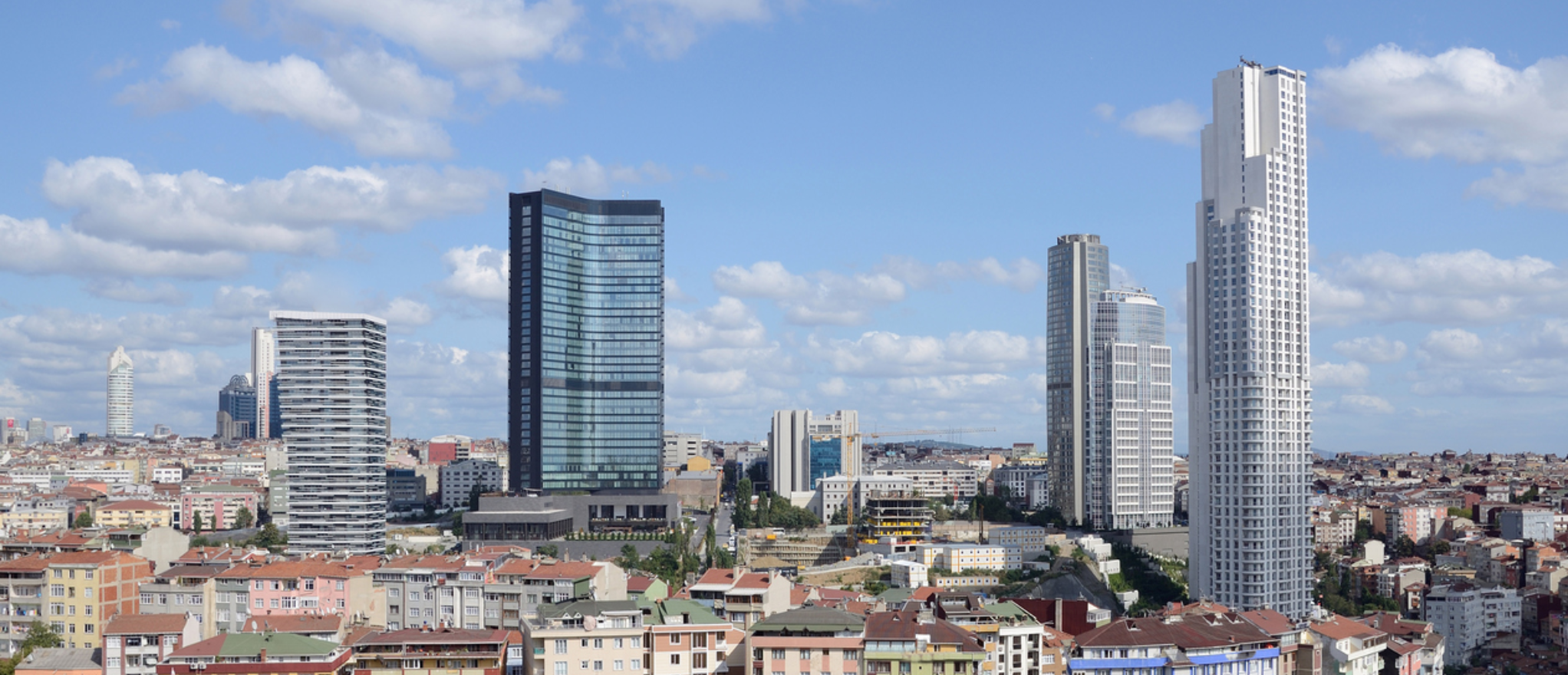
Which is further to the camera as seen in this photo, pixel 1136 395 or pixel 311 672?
pixel 1136 395

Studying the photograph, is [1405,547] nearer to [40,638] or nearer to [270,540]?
[270,540]

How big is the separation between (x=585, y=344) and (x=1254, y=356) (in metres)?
59.8

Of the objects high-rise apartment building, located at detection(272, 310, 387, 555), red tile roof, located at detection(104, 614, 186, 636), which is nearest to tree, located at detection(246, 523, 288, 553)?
high-rise apartment building, located at detection(272, 310, 387, 555)

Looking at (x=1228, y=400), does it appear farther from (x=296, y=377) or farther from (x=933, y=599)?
(x=296, y=377)

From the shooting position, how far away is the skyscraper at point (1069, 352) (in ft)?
436

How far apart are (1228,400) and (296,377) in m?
54.0

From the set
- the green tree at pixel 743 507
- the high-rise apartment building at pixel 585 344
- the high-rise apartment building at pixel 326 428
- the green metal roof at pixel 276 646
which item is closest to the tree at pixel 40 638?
the green metal roof at pixel 276 646

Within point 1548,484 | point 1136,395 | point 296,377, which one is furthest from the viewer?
point 1548,484

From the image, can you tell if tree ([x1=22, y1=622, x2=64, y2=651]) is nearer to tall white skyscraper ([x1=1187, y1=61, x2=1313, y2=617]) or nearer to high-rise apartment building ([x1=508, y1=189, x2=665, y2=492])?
tall white skyscraper ([x1=1187, y1=61, x2=1313, y2=617])

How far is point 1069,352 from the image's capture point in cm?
13638

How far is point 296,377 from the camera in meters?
92.4

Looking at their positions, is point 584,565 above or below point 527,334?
below

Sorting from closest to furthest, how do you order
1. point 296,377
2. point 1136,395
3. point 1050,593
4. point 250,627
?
point 250,627, point 1050,593, point 296,377, point 1136,395

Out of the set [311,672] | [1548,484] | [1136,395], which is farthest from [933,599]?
[1548,484]
